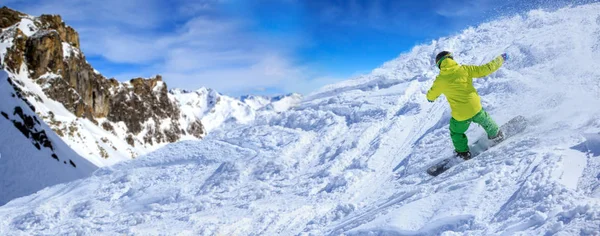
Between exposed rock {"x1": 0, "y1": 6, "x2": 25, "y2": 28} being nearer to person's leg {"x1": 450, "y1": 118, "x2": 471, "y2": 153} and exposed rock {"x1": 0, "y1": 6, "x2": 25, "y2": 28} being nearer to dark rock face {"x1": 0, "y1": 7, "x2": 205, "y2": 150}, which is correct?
dark rock face {"x1": 0, "y1": 7, "x2": 205, "y2": 150}

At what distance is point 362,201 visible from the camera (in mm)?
6691

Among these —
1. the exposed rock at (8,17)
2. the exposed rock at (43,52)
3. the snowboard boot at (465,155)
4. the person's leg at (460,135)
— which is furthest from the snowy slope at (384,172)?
the exposed rock at (8,17)

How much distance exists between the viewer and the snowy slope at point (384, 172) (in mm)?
4594

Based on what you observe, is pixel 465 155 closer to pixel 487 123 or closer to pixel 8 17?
pixel 487 123

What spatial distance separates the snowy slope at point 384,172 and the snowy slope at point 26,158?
3518 cm

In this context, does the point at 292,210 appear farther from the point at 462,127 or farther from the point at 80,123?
the point at 80,123

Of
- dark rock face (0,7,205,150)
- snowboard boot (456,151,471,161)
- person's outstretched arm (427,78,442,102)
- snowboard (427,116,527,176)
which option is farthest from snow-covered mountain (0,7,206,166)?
snowboard boot (456,151,471,161)

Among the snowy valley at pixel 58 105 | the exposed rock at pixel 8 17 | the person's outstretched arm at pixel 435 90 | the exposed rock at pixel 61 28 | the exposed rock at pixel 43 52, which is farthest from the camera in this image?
the exposed rock at pixel 61 28

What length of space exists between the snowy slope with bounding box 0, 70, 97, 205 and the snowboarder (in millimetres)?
43522

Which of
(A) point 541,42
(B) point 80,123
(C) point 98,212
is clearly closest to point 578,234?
(C) point 98,212

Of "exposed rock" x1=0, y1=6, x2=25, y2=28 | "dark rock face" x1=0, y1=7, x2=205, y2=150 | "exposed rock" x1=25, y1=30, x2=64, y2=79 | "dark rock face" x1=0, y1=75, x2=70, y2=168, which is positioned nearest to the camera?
"dark rock face" x1=0, y1=75, x2=70, y2=168

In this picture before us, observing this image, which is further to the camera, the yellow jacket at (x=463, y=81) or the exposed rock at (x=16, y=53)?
the exposed rock at (x=16, y=53)

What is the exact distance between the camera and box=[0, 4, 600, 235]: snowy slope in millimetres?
4594

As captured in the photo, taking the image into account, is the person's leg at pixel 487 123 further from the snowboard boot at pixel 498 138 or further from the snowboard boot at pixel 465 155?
the snowboard boot at pixel 465 155
